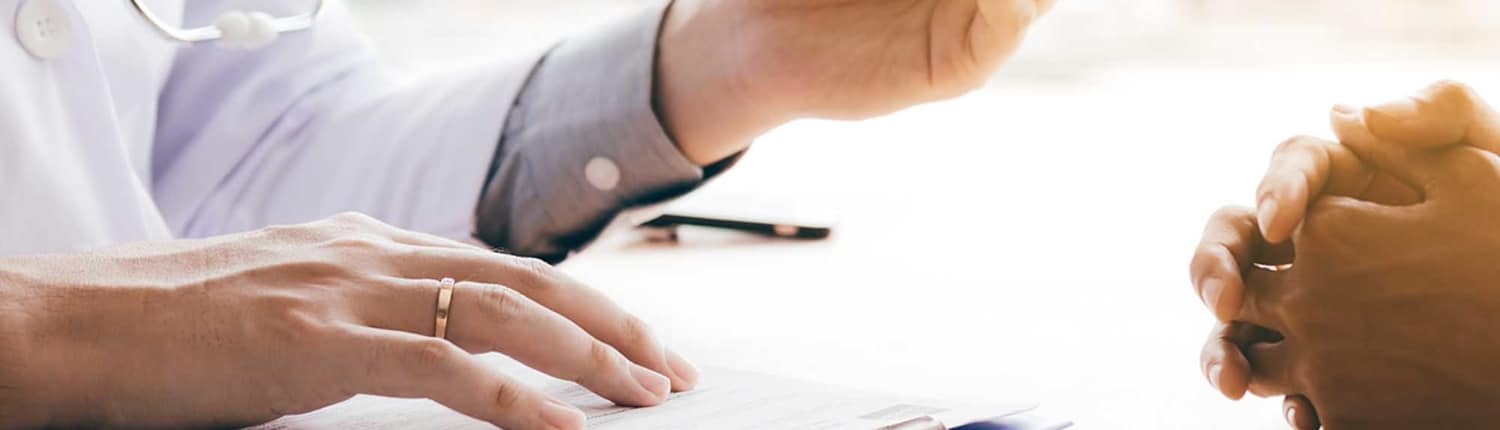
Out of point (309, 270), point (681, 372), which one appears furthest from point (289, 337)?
point (681, 372)

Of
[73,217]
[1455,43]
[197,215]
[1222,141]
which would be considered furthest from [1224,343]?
[1455,43]

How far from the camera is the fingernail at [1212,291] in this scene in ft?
1.98

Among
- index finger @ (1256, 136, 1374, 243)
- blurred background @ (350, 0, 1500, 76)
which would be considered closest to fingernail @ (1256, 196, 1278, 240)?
index finger @ (1256, 136, 1374, 243)

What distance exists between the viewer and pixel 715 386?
688mm

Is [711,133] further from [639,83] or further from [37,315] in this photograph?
[37,315]

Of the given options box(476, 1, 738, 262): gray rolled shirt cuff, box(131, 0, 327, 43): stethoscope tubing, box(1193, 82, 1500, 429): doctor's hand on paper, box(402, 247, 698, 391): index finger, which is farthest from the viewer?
box(476, 1, 738, 262): gray rolled shirt cuff

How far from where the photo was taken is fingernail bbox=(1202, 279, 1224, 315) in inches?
23.8

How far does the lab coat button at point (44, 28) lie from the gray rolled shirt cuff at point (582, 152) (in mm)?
313

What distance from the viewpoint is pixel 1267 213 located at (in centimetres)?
59

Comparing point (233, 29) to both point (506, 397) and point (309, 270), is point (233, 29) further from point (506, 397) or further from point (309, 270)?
point (506, 397)

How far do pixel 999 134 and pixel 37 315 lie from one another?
58.2 inches

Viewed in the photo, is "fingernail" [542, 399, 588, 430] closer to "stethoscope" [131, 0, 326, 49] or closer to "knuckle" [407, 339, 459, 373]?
"knuckle" [407, 339, 459, 373]

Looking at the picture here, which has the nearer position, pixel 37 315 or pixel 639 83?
pixel 37 315

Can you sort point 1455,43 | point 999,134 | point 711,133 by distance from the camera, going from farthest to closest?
1. point 1455,43
2. point 999,134
3. point 711,133
